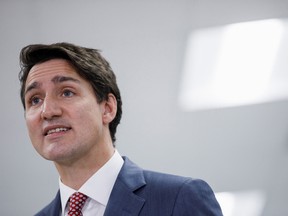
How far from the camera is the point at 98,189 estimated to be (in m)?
1.32

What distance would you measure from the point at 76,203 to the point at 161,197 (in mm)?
259

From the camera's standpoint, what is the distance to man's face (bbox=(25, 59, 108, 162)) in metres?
1.30

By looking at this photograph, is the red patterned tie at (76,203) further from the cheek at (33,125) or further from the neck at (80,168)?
the cheek at (33,125)

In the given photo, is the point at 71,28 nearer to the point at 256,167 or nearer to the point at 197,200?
the point at 256,167

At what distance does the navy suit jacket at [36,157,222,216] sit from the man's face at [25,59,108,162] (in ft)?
0.55

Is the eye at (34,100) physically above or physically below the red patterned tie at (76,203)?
above

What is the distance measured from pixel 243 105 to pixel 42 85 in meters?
1.22

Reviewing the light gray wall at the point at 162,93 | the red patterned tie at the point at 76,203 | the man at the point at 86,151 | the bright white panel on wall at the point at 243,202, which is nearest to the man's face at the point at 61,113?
the man at the point at 86,151

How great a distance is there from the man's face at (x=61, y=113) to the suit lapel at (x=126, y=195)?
0.14m

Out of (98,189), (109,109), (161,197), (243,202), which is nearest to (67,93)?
(109,109)

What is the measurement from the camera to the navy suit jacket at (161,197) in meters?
1.18

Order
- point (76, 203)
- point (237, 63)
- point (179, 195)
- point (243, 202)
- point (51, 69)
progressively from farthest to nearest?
point (243, 202)
point (237, 63)
point (51, 69)
point (76, 203)
point (179, 195)

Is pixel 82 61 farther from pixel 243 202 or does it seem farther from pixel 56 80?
pixel 243 202

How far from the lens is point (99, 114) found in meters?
1.42
